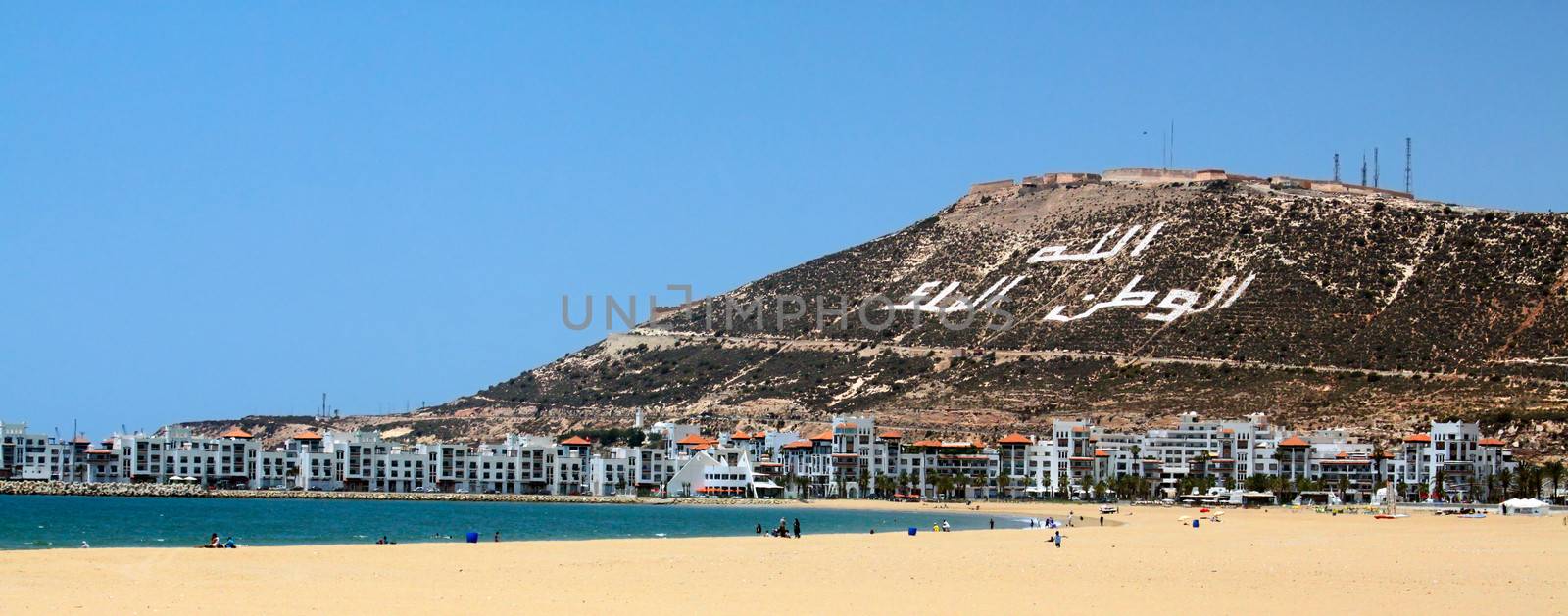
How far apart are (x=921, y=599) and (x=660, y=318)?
13609cm

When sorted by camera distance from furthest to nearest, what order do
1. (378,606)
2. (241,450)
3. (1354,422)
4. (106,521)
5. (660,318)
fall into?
1. (660,318)
2. (241,450)
3. (1354,422)
4. (106,521)
5. (378,606)

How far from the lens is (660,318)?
16912cm

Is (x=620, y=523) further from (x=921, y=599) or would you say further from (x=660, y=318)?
(x=660, y=318)

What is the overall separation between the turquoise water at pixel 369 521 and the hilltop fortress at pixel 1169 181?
193ft

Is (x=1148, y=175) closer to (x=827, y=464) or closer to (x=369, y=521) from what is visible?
(x=827, y=464)

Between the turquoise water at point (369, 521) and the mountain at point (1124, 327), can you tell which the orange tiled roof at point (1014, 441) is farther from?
the turquoise water at point (369, 521)

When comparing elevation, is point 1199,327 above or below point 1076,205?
below

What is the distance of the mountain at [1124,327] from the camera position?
113438 mm

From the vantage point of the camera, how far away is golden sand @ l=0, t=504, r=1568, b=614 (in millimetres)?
32562

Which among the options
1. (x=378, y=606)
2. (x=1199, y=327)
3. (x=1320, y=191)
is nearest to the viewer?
(x=378, y=606)

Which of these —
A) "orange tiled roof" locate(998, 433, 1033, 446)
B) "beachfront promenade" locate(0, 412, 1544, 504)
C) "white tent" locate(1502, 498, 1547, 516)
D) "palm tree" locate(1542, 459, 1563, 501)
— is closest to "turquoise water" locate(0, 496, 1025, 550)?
"beachfront promenade" locate(0, 412, 1544, 504)

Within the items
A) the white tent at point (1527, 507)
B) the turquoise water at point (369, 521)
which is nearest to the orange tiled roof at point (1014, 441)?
the turquoise water at point (369, 521)

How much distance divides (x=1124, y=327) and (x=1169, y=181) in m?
28.5

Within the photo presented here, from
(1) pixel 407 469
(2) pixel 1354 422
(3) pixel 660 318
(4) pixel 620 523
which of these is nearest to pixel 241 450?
(1) pixel 407 469
